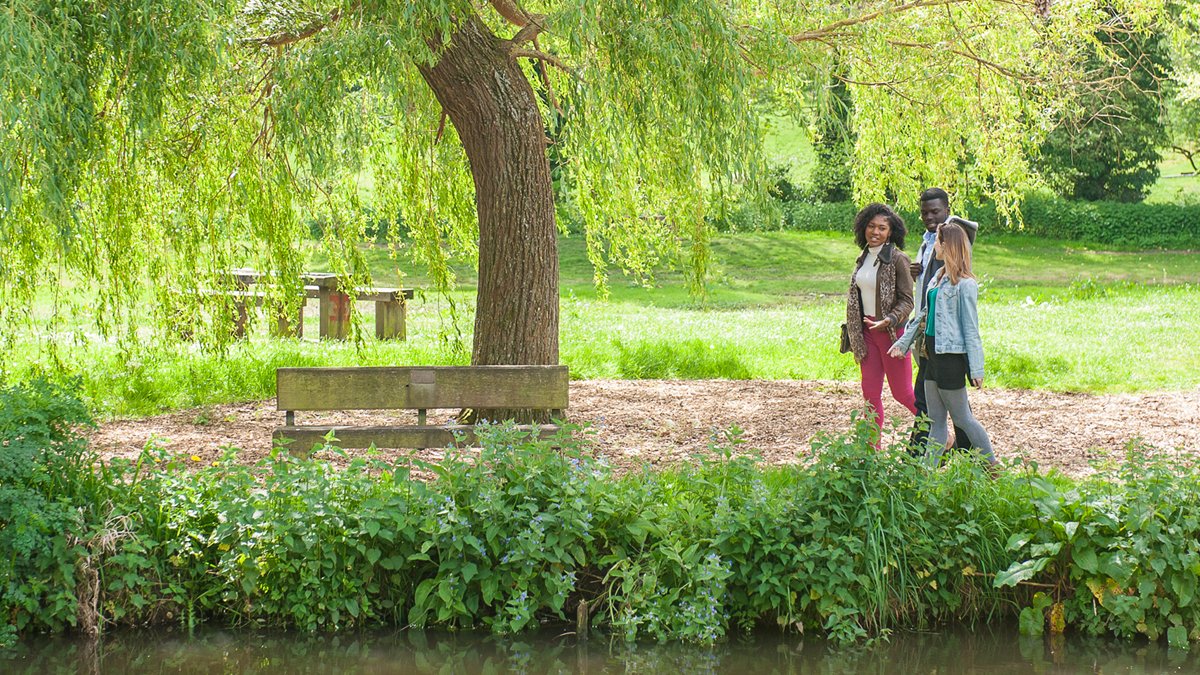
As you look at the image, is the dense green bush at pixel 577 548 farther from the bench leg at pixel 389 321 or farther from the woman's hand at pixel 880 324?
the bench leg at pixel 389 321

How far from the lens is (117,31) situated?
680cm

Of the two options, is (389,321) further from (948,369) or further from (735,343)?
(948,369)

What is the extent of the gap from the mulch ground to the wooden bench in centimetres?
42

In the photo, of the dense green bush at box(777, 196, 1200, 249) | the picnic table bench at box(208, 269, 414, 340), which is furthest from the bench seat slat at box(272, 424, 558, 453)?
the dense green bush at box(777, 196, 1200, 249)

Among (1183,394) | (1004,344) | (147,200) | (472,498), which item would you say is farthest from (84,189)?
(1004,344)

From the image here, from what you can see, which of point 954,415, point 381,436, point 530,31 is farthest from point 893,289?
point 381,436

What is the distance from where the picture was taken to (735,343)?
14945 mm

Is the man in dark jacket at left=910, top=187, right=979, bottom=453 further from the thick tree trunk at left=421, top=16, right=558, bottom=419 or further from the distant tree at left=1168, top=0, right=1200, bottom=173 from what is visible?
the distant tree at left=1168, top=0, right=1200, bottom=173

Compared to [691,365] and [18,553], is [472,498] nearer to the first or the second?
[18,553]

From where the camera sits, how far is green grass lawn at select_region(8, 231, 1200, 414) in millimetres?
10930

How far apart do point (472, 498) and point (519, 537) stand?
37cm

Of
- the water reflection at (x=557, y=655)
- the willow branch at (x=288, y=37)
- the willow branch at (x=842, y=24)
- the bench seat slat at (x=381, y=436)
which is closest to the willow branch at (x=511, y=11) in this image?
the willow branch at (x=288, y=37)

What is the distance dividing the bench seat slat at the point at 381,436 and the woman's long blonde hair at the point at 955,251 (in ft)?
8.03

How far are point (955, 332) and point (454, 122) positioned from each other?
3.89 meters
